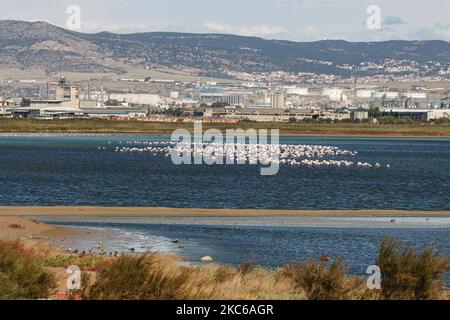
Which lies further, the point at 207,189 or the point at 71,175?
the point at 71,175

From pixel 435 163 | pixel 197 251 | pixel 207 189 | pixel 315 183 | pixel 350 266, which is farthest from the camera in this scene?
pixel 435 163

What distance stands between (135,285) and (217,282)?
10.8 feet

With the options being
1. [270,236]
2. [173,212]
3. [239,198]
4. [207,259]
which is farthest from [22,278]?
[239,198]

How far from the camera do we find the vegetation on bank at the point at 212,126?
16538cm

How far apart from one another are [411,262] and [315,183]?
42879 millimetres

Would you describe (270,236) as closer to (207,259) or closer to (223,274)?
(207,259)

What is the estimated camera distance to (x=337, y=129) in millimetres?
180625

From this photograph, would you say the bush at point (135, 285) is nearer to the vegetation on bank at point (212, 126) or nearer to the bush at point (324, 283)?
the bush at point (324, 283)

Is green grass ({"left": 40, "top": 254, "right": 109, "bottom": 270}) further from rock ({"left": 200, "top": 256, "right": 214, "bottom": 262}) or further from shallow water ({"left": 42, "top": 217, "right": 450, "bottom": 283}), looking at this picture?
shallow water ({"left": 42, "top": 217, "right": 450, "bottom": 283})

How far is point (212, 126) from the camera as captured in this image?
182875 mm

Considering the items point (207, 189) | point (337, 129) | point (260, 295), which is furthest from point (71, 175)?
point (337, 129)

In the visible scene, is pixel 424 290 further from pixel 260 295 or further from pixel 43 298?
pixel 43 298

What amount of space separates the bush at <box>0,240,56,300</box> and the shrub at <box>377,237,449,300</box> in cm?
539
